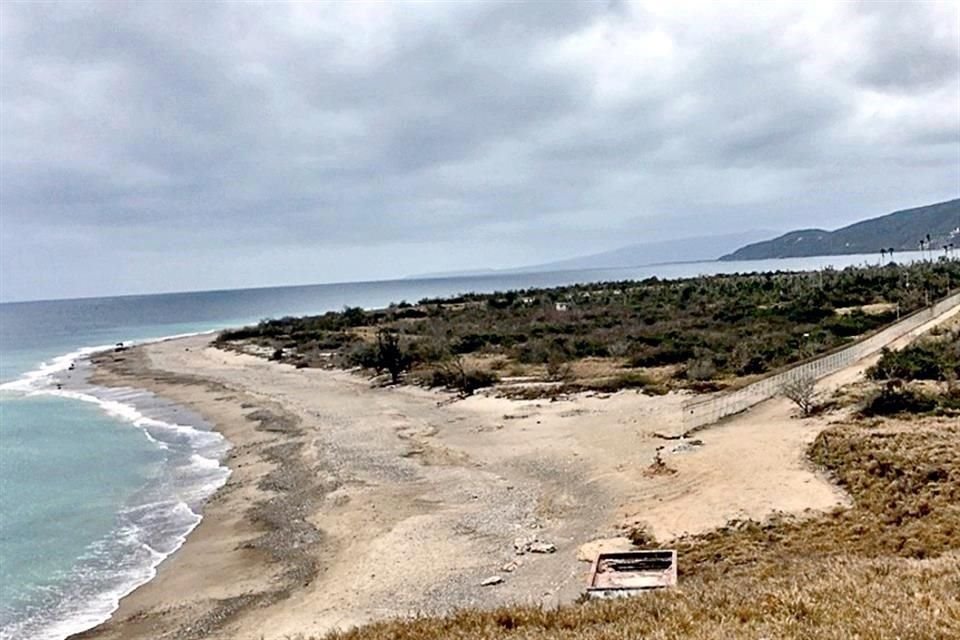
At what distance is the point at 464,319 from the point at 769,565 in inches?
2018

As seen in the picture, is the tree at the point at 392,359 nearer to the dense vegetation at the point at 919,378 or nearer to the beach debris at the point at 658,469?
the beach debris at the point at 658,469

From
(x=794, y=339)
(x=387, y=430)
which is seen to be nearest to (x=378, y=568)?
→ (x=387, y=430)

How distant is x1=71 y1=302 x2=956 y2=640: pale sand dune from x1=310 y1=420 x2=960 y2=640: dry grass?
1.18 m

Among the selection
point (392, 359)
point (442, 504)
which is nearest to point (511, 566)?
point (442, 504)

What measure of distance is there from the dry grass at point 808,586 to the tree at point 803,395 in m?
6.99

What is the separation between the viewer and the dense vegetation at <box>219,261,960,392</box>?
3167 centimetres

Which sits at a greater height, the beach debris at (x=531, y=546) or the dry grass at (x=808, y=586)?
the dry grass at (x=808, y=586)

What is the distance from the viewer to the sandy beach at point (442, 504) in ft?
38.6

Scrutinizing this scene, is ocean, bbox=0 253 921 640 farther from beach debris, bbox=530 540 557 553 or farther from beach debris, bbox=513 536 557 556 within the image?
beach debris, bbox=530 540 557 553

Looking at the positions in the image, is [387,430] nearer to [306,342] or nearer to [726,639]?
[726,639]

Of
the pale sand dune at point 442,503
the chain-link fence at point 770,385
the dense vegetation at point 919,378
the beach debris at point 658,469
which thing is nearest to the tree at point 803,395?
the pale sand dune at point 442,503

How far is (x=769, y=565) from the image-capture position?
9.62 meters

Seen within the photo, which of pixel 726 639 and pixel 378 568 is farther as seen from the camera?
pixel 378 568

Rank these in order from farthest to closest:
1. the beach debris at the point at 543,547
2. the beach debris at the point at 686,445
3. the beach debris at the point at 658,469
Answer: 1. the beach debris at the point at 686,445
2. the beach debris at the point at 658,469
3. the beach debris at the point at 543,547
